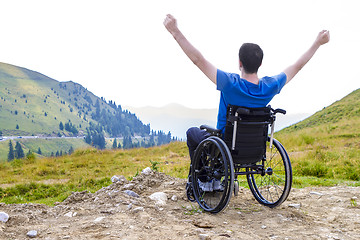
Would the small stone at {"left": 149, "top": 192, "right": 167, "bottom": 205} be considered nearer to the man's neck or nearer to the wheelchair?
the wheelchair

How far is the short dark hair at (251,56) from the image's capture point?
3816mm

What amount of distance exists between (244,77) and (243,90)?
0.83 ft

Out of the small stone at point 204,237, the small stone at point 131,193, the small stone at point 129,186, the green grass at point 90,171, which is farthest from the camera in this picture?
the green grass at point 90,171

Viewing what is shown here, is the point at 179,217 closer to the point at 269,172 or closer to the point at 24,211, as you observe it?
the point at 269,172

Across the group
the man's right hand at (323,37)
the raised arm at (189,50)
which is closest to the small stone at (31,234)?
the raised arm at (189,50)

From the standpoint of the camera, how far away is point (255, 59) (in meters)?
3.84

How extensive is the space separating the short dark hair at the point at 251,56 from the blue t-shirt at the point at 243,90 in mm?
188

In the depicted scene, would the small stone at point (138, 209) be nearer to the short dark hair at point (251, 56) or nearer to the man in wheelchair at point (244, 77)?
the man in wheelchair at point (244, 77)

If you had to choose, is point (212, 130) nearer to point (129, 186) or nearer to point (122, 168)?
point (129, 186)

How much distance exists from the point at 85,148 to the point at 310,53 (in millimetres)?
16531

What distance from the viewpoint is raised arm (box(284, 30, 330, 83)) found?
428cm

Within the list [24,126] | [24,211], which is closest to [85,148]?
[24,211]

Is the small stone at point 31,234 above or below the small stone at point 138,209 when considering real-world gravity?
below

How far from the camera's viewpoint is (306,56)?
429 cm
